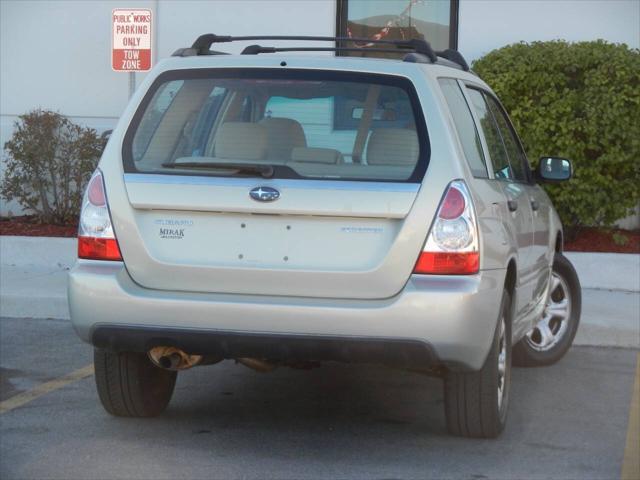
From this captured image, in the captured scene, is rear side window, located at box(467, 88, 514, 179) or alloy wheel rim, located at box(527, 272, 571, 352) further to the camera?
alloy wheel rim, located at box(527, 272, 571, 352)

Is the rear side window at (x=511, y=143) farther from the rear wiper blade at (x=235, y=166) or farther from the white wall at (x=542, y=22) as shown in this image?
the white wall at (x=542, y=22)

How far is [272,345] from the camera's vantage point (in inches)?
211

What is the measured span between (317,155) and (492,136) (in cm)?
154

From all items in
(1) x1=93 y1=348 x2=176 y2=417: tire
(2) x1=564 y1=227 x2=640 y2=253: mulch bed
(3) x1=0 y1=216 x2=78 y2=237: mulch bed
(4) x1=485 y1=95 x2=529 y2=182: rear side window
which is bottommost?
(3) x1=0 y1=216 x2=78 y2=237: mulch bed

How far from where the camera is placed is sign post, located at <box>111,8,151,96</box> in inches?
436

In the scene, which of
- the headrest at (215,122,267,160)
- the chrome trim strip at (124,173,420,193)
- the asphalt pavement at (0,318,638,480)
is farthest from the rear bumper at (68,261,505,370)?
the headrest at (215,122,267,160)

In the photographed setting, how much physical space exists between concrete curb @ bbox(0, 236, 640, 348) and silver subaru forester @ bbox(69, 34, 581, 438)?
11.8ft

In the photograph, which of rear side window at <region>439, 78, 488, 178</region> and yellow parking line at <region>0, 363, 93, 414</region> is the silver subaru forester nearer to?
rear side window at <region>439, 78, 488, 178</region>

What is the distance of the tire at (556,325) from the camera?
823 centimetres

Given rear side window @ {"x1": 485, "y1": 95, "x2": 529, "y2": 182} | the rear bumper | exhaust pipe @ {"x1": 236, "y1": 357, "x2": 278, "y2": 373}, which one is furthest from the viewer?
rear side window @ {"x1": 485, "y1": 95, "x2": 529, "y2": 182}

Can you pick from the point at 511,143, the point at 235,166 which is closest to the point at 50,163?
the point at 511,143

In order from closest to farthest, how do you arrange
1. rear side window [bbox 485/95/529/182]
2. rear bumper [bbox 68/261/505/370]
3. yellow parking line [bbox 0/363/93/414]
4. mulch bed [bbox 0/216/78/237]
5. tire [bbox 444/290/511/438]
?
rear bumper [bbox 68/261/505/370], tire [bbox 444/290/511/438], yellow parking line [bbox 0/363/93/414], rear side window [bbox 485/95/529/182], mulch bed [bbox 0/216/78/237]

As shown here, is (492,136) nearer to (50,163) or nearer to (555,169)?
(555,169)

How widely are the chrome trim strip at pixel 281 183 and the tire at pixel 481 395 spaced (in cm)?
83
